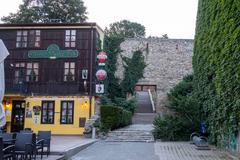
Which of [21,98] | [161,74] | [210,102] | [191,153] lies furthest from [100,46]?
[191,153]

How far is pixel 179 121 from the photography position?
20297mm

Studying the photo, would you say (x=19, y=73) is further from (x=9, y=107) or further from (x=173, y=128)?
(x=173, y=128)

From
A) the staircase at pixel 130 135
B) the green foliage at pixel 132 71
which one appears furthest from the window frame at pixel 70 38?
the staircase at pixel 130 135

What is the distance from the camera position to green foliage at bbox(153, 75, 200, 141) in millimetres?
20203

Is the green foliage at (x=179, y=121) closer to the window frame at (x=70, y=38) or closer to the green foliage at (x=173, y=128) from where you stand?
the green foliage at (x=173, y=128)

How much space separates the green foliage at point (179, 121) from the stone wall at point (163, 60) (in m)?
13.6

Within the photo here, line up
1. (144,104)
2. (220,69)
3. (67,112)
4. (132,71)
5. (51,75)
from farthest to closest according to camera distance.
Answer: (144,104)
(132,71)
(51,75)
(67,112)
(220,69)

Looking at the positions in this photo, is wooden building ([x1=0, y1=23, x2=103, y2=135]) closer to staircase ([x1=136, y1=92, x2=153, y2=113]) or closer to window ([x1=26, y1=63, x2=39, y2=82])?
window ([x1=26, y1=63, x2=39, y2=82])

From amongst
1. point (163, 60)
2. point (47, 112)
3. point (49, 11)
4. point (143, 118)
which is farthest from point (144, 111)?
point (49, 11)

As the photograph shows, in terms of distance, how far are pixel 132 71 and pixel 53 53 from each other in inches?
304

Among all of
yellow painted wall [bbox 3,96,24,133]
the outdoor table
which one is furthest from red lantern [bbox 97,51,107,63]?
the outdoor table

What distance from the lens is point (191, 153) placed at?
15.0 meters

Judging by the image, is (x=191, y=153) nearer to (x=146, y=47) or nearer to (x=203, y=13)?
(x=203, y=13)

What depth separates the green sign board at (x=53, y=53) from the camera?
27.0 metres
